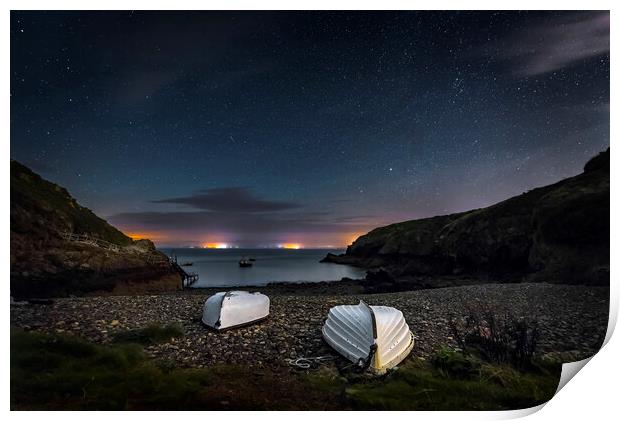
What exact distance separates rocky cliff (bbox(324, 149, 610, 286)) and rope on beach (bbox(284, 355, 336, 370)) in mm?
5537

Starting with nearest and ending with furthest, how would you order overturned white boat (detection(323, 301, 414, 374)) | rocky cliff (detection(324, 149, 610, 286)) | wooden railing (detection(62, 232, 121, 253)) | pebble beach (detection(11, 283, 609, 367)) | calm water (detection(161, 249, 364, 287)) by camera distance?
overturned white boat (detection(323, 301, 414, 374))
pebble beach (detection(11, 283, 609, 367))
rocky cliff (detection(324, 149, 610, 286))
wooden railing (detection(62, 232, 121, 253))
calm water (detection(161, 249, 364, 287))

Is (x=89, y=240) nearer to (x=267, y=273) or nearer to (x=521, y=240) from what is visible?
(x=521, y=240)

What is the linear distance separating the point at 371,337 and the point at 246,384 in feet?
5.16

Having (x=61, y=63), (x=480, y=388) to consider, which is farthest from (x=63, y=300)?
(x=480, y=388)

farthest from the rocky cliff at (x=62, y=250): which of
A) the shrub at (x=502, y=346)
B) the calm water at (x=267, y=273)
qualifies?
the calm water at (x=267, y=273)

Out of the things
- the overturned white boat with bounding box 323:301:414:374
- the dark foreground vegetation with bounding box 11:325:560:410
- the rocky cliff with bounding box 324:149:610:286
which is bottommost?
the dark foreground vegetation with bounding box 11:325:560:410

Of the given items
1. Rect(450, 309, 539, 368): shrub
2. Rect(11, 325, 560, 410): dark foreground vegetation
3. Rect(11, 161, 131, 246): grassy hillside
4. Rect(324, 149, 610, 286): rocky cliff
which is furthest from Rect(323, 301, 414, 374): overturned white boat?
Rect(11, 161, 131, 246): grassy hillside

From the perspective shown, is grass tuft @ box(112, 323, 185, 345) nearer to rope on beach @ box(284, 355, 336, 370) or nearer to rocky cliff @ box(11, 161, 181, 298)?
rope on beach @ box(284, 355, 336, 370)

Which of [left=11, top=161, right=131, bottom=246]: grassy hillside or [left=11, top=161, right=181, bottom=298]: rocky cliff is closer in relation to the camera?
[left=11, top=161, right=131, bottom=246]: grassy hillside

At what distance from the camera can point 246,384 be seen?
3.89 meters

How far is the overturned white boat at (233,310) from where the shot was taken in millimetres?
5141

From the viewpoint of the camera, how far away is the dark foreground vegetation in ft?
12.2

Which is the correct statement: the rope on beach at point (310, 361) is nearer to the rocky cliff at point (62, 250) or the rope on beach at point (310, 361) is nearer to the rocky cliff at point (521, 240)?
the rocky cliff at point (62, 250)
